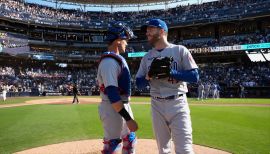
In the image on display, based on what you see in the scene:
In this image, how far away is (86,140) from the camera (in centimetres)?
727

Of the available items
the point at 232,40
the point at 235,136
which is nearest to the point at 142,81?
the point at 235,136

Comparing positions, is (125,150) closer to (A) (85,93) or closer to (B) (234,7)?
(A) (85,93)

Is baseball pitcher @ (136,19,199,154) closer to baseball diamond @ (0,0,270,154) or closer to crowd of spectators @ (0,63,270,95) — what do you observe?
baseball diamond @ (0,0,270,154)

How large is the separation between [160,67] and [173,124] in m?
0.76

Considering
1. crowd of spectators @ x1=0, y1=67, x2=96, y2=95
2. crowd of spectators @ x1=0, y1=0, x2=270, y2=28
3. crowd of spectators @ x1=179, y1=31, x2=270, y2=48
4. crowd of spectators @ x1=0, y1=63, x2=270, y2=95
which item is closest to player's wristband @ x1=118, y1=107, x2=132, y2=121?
crowd of spectators @ x1=0, y1=63, x2=270, y2=95

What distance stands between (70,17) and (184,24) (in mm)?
21041

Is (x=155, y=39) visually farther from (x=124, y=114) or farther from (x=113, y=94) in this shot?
(x=124, y=114)

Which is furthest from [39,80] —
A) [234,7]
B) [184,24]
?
[234,7]

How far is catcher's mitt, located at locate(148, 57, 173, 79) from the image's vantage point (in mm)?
3443

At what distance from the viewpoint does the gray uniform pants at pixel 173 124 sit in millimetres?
3383

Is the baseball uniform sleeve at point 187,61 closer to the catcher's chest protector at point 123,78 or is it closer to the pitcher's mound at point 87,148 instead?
the catcher's chest protector at point 123,78

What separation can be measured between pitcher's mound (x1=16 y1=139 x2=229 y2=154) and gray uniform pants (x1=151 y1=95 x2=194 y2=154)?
2.47 meters

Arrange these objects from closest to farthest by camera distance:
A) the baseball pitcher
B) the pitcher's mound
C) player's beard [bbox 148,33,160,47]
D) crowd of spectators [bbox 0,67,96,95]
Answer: the baseball pitcher
player's beard [bbox 148,33,160,47]
the pitcher's mound
crowd of spectators [bbox 0,67,96,95]

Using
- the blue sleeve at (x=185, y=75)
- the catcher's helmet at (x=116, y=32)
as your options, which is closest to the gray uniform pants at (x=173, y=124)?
the blue sleeve at (x=185, y=75)
